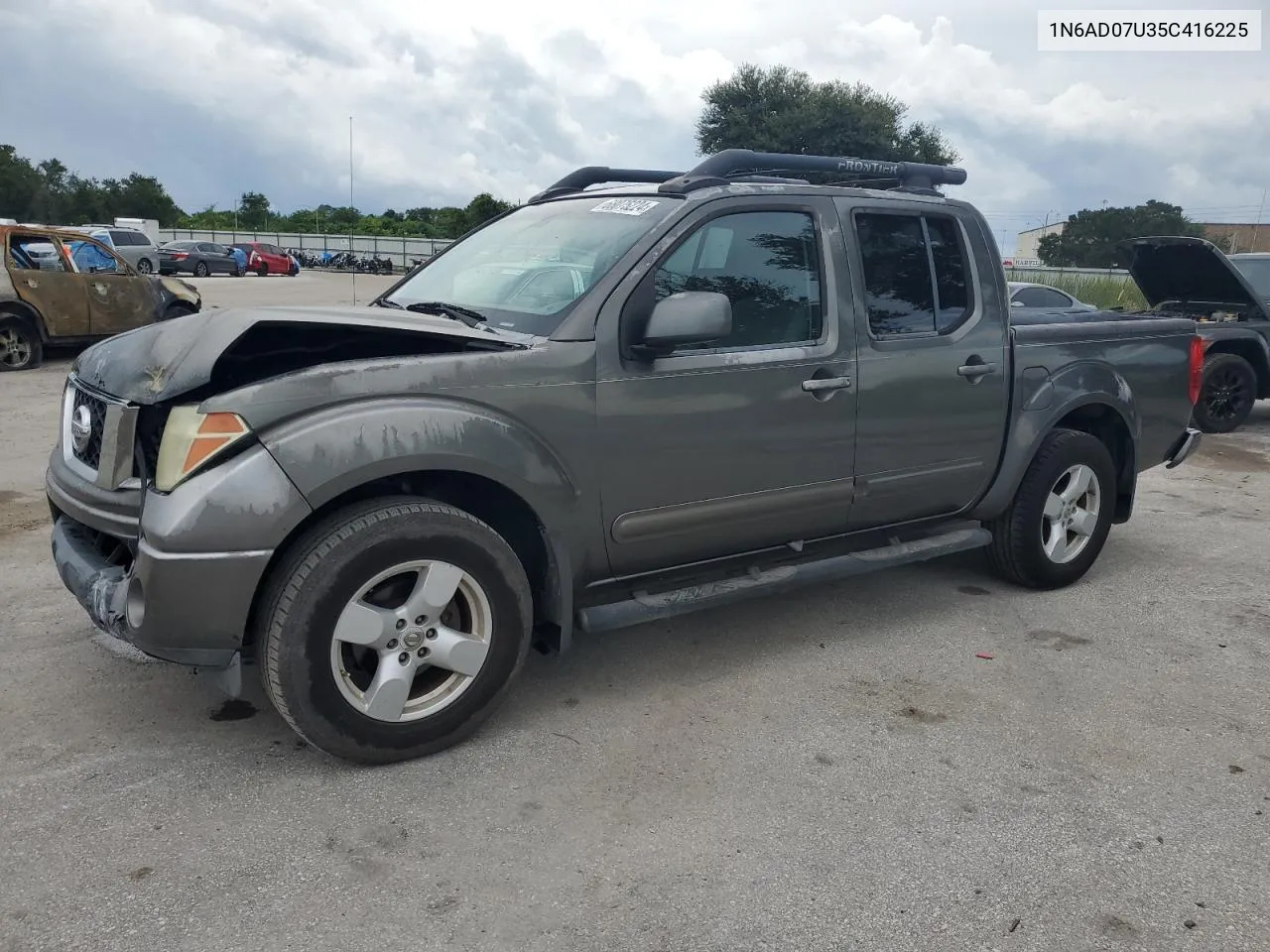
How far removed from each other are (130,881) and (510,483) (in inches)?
58.3

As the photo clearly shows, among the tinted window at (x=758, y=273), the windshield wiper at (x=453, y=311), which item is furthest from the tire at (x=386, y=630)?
the tinted window at (x=758, y=273)

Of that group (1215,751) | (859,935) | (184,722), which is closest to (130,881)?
(184,722)

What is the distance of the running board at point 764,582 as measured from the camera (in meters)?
3.46

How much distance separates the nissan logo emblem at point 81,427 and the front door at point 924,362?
2.75m

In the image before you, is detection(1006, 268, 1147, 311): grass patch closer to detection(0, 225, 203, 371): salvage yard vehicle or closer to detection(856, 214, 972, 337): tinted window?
detection(0, 225, 203, 371): salvage yard vehicle

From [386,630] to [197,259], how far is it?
128 ft

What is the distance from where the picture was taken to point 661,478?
3508 mm

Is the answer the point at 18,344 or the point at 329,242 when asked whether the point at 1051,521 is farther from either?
the point at 329,242

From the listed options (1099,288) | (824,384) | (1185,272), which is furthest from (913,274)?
(1099,288)

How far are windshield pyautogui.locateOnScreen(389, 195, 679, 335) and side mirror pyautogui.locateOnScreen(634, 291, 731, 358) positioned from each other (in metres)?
0.32

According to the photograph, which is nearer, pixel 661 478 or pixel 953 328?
pixel 661 478

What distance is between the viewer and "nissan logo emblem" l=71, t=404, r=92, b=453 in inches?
128

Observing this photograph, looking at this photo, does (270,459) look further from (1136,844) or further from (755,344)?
(1136,844)

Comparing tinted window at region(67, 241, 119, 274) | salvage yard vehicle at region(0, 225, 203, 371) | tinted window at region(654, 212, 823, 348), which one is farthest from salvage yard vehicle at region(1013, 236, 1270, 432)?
tinted window at region(67, 241, 119, 274)
